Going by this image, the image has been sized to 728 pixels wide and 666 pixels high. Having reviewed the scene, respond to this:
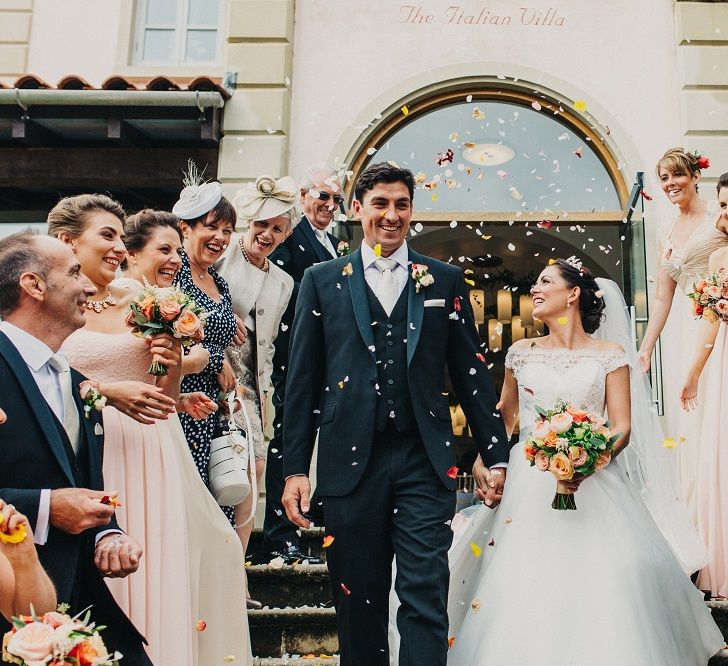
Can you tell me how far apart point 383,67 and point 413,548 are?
19.5 feet

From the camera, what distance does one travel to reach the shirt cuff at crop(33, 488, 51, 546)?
247 cm

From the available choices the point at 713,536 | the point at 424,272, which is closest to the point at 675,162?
the point at 713,536

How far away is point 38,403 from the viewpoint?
8.51ft

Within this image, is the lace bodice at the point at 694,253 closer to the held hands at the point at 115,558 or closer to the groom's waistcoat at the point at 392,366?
the groom's waistcoat at the point at 392,366

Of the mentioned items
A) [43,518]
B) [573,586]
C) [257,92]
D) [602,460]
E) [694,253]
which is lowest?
[573,586]

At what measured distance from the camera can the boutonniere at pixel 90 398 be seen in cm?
285

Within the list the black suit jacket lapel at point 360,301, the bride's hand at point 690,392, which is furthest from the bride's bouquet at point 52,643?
the bride's hand at point 690,392

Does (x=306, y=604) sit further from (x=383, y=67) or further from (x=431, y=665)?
(x=383, y=67)

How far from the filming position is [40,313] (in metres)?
2.79

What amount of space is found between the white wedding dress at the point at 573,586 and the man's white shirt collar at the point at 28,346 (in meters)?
2.20

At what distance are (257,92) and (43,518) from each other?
20.6 feet

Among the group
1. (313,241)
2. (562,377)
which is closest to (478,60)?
(313,241)

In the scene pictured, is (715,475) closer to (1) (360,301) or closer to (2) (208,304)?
(1) (360,301)

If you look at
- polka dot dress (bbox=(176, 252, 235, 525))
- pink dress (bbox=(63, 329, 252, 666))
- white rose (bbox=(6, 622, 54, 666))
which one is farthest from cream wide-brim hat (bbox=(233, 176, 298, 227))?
white rose (bbox=(6, 622, 54, 666))
